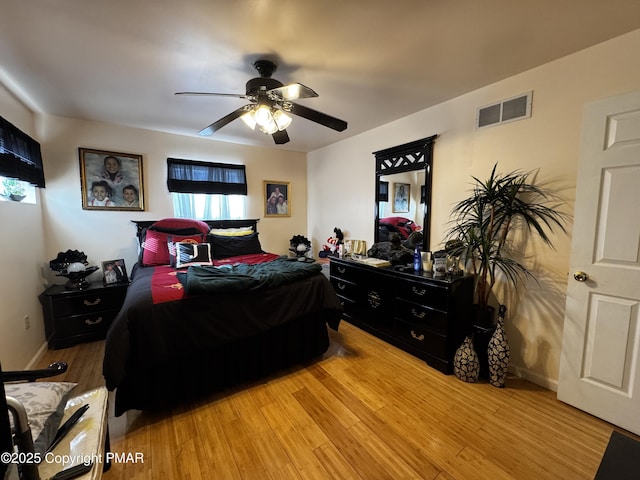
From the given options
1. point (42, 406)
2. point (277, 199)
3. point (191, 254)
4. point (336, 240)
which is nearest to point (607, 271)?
point (336, 240)

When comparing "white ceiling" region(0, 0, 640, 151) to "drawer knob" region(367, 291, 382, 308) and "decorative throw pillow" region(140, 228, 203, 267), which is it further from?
"drawer knob" region(367, 291, 382, 308)

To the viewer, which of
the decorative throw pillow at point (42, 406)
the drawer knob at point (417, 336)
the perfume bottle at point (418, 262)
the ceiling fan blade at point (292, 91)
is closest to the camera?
the decorative throw pillow at point (42, 406)

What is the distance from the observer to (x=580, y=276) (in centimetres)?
185

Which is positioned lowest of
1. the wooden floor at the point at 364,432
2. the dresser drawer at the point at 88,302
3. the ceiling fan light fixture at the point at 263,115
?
the wooden floor at the point at 364,432

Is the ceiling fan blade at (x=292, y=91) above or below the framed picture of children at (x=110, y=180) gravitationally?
above

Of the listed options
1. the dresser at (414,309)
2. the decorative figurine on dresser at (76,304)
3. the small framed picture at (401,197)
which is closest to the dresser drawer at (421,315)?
the dresser at (414,309)

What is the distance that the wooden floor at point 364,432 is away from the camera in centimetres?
148

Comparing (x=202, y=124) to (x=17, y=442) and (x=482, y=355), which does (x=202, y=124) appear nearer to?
(x=17, y=442)

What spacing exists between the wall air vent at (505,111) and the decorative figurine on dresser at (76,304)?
4.11 m

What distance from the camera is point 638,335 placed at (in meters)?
1.66

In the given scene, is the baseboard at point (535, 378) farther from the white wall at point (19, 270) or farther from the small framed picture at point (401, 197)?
the white wall at point (19, 270)

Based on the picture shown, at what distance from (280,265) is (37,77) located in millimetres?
2519

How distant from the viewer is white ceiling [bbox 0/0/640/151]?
4.90 feet

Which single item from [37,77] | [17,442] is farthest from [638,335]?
[37,77]
